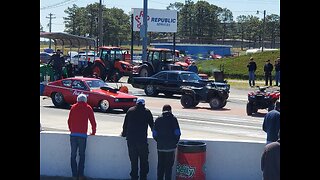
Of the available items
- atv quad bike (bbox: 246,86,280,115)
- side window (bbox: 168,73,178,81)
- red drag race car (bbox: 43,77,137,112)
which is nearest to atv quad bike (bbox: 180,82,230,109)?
atv quad bike (bbox: 246,86,280,115)

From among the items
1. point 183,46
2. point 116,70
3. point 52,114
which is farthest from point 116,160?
point 183,46

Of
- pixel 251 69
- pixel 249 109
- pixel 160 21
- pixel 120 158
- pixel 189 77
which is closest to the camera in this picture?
pixel 120 158

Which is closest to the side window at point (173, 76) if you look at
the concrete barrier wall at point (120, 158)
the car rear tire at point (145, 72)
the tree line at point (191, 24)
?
the car rear tire at point (145, 72)

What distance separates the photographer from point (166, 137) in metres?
10.0

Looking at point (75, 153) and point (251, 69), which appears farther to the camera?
point (251, 69)

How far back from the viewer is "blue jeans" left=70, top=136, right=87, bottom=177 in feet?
35.0

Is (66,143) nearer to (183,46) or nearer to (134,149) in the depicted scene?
(134,149)

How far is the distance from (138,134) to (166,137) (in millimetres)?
499

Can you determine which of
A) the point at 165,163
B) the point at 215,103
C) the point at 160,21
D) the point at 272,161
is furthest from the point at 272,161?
the point at 160,21

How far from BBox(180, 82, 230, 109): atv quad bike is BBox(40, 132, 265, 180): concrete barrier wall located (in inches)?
493

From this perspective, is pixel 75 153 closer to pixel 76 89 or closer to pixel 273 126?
pixel 273 126

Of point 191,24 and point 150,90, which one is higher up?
point 191,24
